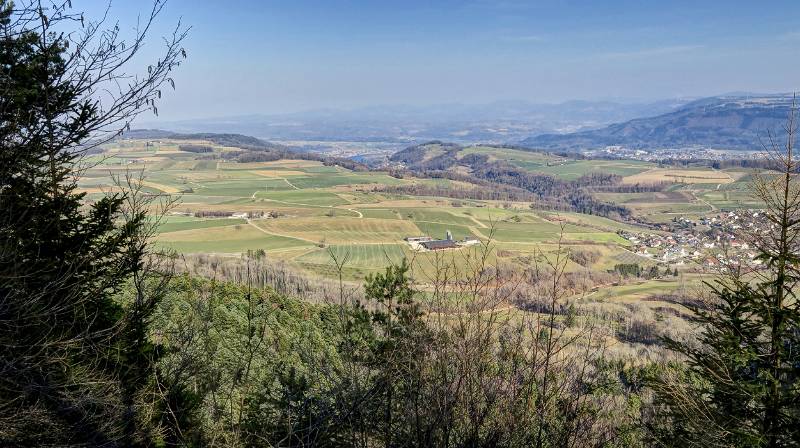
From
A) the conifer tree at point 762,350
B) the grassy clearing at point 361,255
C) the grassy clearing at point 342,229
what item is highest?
the conifer tree at point 762,350

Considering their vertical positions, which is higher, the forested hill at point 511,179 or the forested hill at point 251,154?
the forested hill at point 251,154

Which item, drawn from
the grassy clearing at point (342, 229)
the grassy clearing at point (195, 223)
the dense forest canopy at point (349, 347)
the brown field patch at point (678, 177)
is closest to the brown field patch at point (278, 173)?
the grassy clearing at point (195, 223)

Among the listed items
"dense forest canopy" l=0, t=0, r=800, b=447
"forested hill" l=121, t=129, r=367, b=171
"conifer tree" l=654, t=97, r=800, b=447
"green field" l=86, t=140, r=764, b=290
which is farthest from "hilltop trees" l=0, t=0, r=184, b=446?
"forested hill" l=121, t=129, r=367, b=171

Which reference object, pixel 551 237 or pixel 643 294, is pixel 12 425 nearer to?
pixel 643 294

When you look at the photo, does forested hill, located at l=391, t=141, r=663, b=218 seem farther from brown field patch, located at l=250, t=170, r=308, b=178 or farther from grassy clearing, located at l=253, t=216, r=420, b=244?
grassy clearing, located at l=253, t=216, r=420, b=244

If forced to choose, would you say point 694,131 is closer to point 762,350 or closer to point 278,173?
point 278,173

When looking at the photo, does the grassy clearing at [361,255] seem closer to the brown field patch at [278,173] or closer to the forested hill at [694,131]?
the brown field patch at [278,173]

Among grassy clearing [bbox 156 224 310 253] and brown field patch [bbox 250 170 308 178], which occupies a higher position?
brown field patch [bbox 250 170 308 178]

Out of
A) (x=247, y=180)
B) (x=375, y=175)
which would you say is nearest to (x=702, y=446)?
(x=247, y=180)
